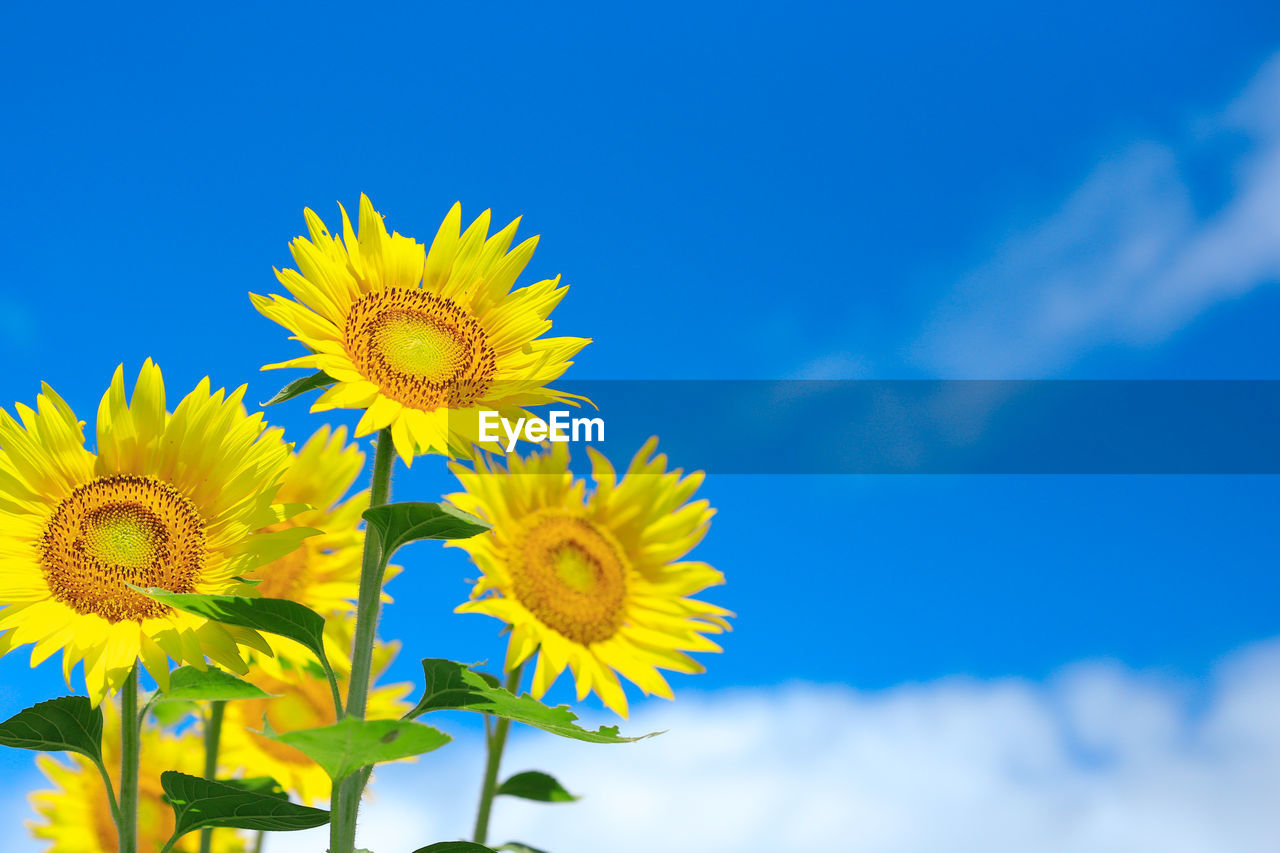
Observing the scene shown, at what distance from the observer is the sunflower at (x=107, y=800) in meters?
3.46

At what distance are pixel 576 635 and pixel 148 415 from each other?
1312mm

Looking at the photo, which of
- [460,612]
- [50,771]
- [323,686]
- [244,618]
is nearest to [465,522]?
[244,618]

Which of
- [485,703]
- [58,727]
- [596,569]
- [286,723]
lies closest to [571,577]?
[596,569]

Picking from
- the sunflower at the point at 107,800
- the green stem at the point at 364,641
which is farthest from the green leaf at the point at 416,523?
the sunflower at the point at 107,800

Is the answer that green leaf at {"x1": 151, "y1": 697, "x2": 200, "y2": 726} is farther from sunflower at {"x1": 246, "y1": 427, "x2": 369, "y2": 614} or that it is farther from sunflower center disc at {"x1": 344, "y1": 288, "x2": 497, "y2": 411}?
sunflower center disc at {"x1": 344, "y1": 288, "x2": 497, "y2": 411}

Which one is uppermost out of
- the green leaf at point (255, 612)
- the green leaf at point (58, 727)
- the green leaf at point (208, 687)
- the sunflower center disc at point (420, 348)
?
the sunflower center disc at point (420, 348)

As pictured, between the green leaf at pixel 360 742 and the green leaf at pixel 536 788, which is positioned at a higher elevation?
the green leaf at pixel 536 788

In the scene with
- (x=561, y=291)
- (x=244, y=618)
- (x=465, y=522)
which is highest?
(x=561, y=291)

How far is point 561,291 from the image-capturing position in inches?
93.2

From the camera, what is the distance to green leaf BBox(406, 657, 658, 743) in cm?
196

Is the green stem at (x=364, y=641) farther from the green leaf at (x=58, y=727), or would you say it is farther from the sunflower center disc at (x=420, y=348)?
the green leaf at (x=58, y=727)

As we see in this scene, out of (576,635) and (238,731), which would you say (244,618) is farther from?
(238,731)

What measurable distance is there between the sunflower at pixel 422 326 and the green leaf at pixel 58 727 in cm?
81

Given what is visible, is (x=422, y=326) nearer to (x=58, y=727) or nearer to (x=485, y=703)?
(x=485, y=703)
